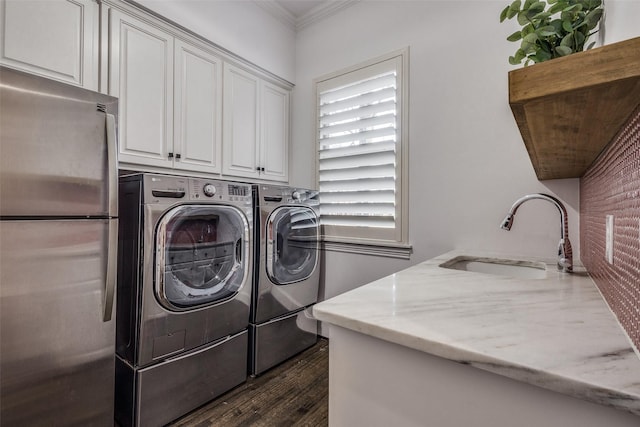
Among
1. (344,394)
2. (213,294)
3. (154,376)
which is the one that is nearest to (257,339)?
(213,294)

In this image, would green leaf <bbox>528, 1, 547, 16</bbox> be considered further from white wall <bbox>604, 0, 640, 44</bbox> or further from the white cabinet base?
the white cabinet base

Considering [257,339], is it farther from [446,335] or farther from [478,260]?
[446,335]

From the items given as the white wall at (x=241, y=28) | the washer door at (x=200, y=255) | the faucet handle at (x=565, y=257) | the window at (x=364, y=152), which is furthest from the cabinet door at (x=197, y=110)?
the faucet handle at (x=565, y=257)

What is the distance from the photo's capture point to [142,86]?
70.1 inches

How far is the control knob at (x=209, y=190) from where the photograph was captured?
165 cm

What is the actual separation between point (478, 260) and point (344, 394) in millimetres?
1288

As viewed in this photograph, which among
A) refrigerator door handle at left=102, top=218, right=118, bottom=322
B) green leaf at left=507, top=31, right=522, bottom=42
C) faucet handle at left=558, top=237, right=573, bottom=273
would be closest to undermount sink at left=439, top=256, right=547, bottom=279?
faucet handle at left=558, top=237, right=573, bottom=273

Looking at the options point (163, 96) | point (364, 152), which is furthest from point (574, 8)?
point (163, 96)

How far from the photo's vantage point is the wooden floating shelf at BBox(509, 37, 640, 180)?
1.36 feet

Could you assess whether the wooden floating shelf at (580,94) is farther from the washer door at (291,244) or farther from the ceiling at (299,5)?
the ceiling at (299,5)

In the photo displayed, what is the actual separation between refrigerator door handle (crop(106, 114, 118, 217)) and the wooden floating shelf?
153 centimetres

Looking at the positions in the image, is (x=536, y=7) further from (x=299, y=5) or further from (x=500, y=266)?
(x=299, y=5)

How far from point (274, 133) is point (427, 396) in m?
2.48

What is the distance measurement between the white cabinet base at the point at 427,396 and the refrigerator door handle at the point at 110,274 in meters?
1.16
